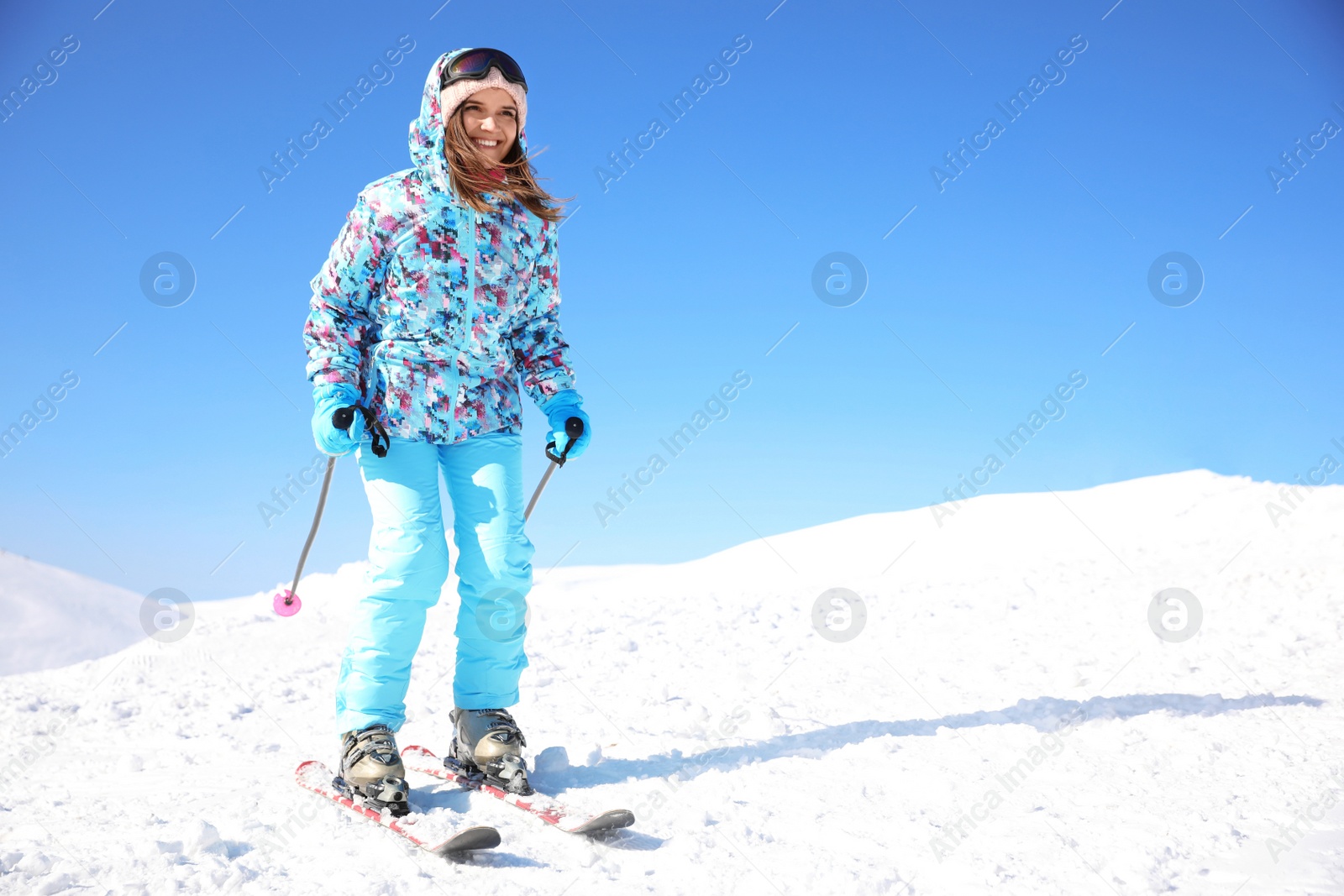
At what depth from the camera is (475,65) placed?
10.6 ft


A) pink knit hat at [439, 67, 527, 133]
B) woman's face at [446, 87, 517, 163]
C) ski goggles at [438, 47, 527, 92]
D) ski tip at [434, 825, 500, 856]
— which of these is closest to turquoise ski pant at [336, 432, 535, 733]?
ski tip at [434, 825, 500, 856]

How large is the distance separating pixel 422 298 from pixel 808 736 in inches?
101

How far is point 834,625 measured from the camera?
611cm

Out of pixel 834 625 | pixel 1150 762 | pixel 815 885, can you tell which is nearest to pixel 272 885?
pixel 815 885

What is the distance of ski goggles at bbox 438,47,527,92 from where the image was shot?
3.21 m

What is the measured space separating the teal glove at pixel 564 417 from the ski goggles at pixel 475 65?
129 cm

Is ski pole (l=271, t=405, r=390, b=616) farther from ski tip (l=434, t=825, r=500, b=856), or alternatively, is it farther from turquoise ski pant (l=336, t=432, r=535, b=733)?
ski tip (l=434, t=825, r=500, b=856)

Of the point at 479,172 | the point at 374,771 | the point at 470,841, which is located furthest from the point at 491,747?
the point at 479,172

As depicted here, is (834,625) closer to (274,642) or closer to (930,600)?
(930,600)

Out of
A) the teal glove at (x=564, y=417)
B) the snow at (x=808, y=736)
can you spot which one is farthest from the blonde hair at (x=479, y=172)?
the snow at (x=808, y=736)

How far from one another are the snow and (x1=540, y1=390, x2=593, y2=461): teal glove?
126 centimetres

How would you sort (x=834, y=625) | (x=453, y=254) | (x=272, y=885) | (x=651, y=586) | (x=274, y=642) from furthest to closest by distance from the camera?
1. (x=651, y=586)
2. (x=274, y=642)
3. (x=834, y=625)
4. (x=453, y=254)
5. (x=272, y=885)

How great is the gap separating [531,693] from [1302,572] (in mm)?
6223

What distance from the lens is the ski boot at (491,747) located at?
3.10 m
